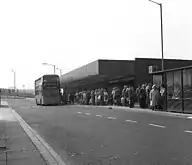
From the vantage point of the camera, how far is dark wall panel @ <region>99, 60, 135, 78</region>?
45406mm

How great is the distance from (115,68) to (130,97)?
52.8ft

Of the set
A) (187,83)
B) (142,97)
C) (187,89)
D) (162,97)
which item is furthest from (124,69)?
(187,83)

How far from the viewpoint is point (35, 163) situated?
26.2 ft

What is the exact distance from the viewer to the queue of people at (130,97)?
84.8ft

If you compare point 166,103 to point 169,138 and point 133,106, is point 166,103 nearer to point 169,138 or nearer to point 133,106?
point 133,106

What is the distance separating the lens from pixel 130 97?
30.9 m

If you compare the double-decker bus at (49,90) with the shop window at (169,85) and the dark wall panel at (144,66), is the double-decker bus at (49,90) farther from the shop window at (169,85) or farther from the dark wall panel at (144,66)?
the shop window at (169,85)

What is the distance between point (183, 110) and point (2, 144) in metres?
15.1

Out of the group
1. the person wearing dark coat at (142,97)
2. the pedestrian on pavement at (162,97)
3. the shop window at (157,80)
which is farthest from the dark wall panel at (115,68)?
the pedestrian on pavement at (162,97)

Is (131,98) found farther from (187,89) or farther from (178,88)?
(187,89)

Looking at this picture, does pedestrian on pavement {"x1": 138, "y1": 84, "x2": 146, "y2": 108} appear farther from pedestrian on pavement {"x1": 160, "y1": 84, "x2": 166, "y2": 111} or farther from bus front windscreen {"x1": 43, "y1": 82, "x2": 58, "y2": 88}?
bus front windscreen {"x1": 43, "y1": 82, "x2": 58, "y2": 88}

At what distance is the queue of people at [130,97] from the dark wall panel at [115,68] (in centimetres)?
368


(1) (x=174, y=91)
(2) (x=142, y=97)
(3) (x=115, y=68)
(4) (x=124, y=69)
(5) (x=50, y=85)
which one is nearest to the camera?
(1) (x=174, y=91)

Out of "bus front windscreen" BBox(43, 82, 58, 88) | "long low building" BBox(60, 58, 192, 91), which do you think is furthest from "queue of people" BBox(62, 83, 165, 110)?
"bus front windscreen" BBox(43, 82, 58, 88)
